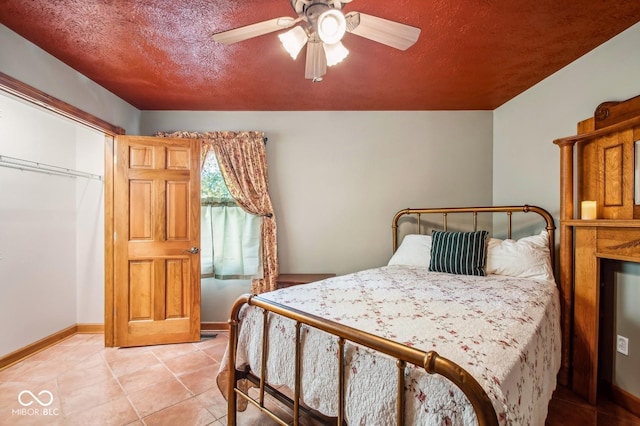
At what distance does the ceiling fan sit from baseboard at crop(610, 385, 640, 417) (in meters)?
2.50

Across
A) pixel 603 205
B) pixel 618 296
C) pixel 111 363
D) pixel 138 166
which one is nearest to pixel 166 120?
pixel 138 166

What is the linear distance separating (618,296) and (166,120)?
13.8 feet

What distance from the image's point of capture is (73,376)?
2154 mm

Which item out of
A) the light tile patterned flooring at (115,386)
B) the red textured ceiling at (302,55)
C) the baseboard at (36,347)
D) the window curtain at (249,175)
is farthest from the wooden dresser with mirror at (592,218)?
the baseboard at (36,347)

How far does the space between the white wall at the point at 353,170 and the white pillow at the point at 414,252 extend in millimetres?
343

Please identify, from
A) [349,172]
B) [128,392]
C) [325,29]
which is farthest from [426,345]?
[349,172]

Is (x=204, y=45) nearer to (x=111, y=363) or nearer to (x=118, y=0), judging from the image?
(x=118, y=0)

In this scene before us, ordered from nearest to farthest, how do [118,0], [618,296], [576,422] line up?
[118,0] → [576,422] → [618,296]

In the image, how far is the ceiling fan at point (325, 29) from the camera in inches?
47.3

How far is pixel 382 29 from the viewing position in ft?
4.28

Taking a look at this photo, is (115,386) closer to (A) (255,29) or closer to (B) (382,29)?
(A) (255,29)

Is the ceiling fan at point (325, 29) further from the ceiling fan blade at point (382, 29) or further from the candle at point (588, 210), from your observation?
the candle at point (588, 210)

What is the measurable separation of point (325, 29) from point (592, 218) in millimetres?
2065

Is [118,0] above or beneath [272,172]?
above
